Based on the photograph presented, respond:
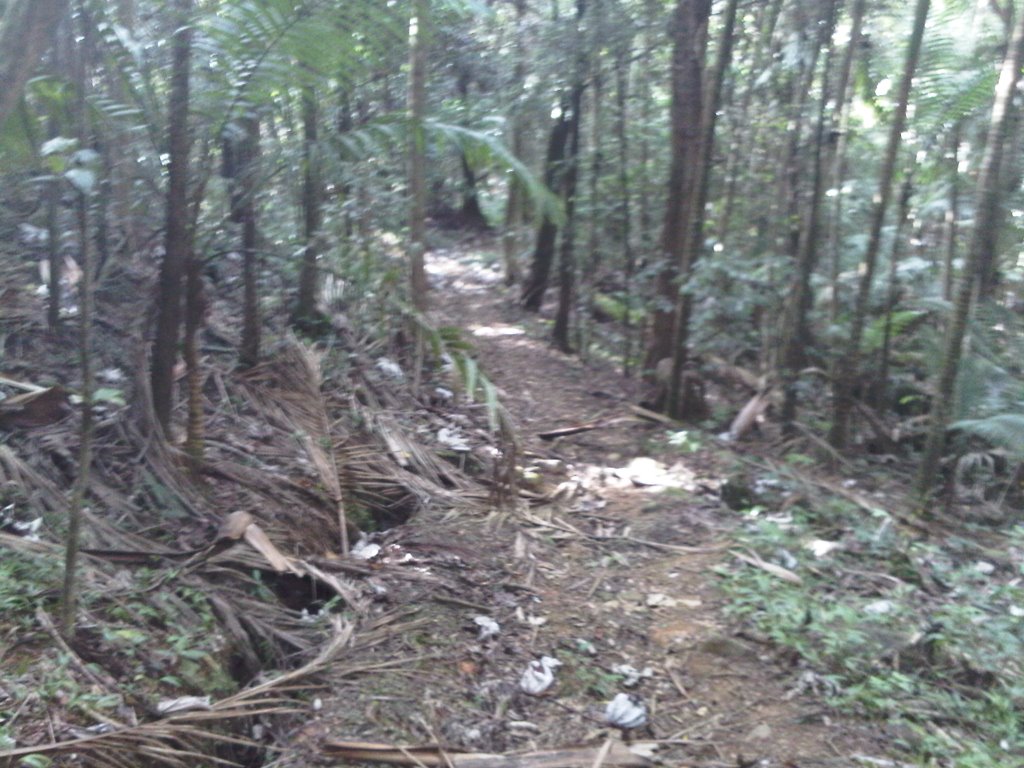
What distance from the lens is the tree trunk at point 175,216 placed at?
4457mm

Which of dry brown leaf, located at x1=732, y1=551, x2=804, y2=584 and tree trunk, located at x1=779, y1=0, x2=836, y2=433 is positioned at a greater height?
tree trunk, located at x1=779, y1=0, x2=836, y2=433

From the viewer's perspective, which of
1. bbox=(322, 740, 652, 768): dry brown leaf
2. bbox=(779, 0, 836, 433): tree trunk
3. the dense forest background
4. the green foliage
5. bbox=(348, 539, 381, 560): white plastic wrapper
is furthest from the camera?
bbox=(779, 0, 836, 433): tree trunk

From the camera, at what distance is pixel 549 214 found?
479 cm

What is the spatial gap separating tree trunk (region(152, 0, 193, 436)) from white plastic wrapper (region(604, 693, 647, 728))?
2800 millimetres

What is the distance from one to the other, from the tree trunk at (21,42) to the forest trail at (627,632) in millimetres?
2810

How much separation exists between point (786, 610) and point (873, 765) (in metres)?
1.28

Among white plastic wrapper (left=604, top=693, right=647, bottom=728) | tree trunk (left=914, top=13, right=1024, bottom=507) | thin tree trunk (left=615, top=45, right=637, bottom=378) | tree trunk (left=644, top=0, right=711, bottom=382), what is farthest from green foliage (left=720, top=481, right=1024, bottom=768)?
thin tree trunk (left=615, top=45, right=637, bottom=378)

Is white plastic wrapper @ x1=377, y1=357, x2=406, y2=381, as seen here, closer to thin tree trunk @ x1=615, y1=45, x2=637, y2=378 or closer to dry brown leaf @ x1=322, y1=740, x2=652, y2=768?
thin tree trunk @ x1=615, y1=45, x2=637, y2=378

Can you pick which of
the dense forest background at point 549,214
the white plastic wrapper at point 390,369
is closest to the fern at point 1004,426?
the dense forest background at point 549,214

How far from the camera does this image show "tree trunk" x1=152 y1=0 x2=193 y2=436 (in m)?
4.46

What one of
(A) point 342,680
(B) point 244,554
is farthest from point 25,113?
(A) point 342,680

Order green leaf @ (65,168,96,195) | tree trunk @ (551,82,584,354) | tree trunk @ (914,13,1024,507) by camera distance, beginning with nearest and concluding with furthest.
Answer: green leaf @ (65,168,96,195), tree trunk @ (914,13,1024,507), tree trunk @ (551,82,584,354)

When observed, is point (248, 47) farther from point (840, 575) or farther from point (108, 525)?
point (840, 575)

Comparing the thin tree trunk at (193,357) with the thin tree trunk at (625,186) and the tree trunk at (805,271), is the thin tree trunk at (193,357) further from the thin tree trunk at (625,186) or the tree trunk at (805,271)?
the thin tree trunk at (625,186)
